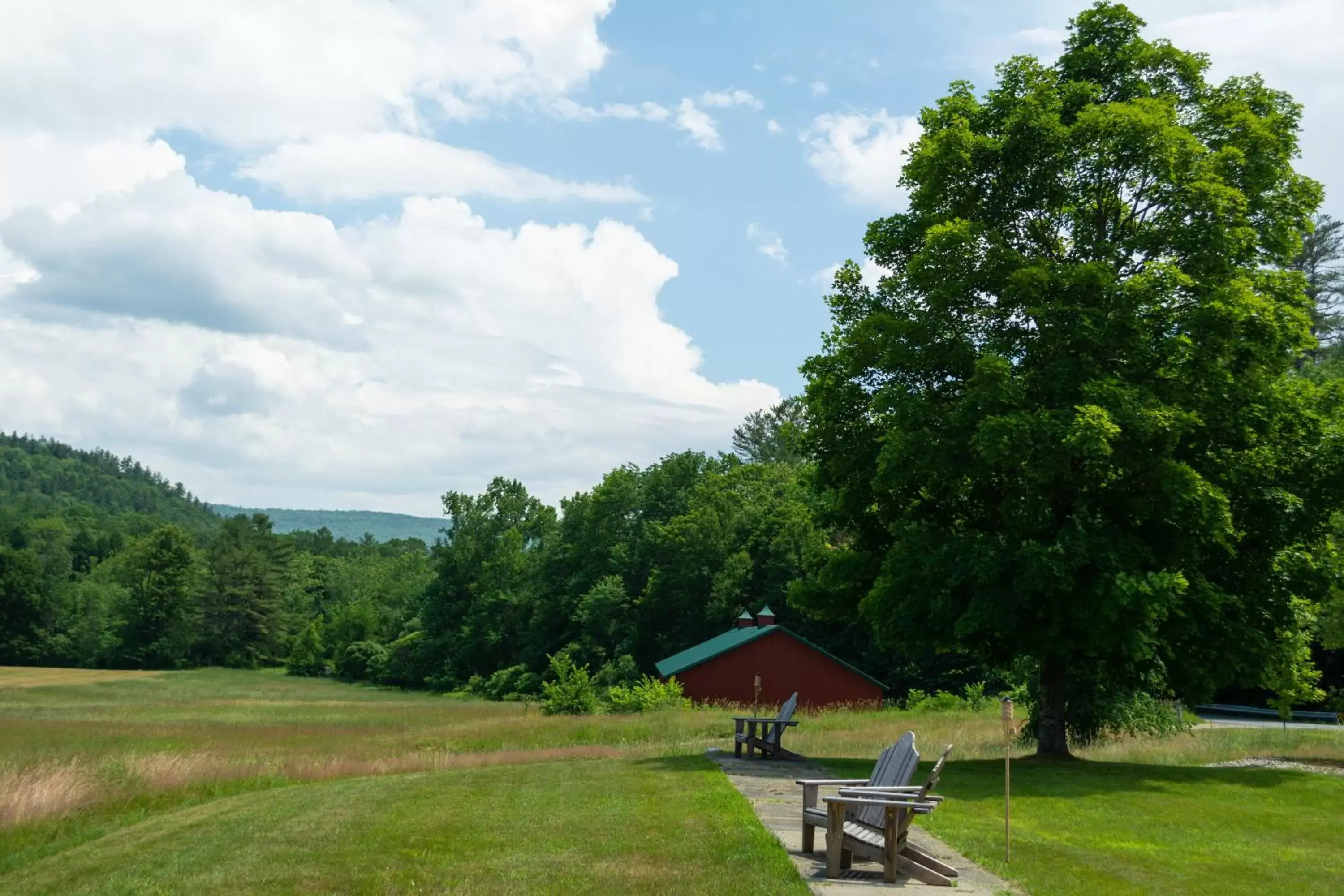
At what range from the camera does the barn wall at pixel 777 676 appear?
48469 millimetres

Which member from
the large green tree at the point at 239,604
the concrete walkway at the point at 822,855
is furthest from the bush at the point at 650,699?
the large green tree at the point at 239,604

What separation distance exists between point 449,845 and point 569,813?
8.09 ft

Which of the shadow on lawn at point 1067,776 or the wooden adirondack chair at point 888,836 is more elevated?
the wooden adirondack chair at point 888,836

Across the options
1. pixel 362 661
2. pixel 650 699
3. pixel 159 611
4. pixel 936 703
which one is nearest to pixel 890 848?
pixel 650 699

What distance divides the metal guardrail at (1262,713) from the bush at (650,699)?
2213 cm

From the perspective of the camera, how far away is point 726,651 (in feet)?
158

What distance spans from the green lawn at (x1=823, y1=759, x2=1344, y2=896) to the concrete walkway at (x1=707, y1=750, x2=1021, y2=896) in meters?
0.28

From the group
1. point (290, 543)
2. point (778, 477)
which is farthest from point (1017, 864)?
point (290, 543)

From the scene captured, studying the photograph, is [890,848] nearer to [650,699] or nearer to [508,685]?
[650,699]

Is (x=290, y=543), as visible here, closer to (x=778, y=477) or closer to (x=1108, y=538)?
(x=778, y=477)

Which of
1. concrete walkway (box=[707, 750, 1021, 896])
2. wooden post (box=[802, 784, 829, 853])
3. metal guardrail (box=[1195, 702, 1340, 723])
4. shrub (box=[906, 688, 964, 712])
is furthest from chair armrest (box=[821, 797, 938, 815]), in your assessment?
metal guardrail (box=[1195, 702, 1340, 723])

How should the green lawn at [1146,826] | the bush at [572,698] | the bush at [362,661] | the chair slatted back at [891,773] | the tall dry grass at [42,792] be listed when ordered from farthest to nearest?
the bush at [362,661] < the bush at [572,698] < the tall dry grass at [42,792] < the green lawn at [1146,826] < the chair slatted back at [891,773]

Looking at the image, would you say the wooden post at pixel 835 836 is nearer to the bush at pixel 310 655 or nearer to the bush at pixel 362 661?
the bush at pixel 362 661

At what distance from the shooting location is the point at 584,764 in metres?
20.8
